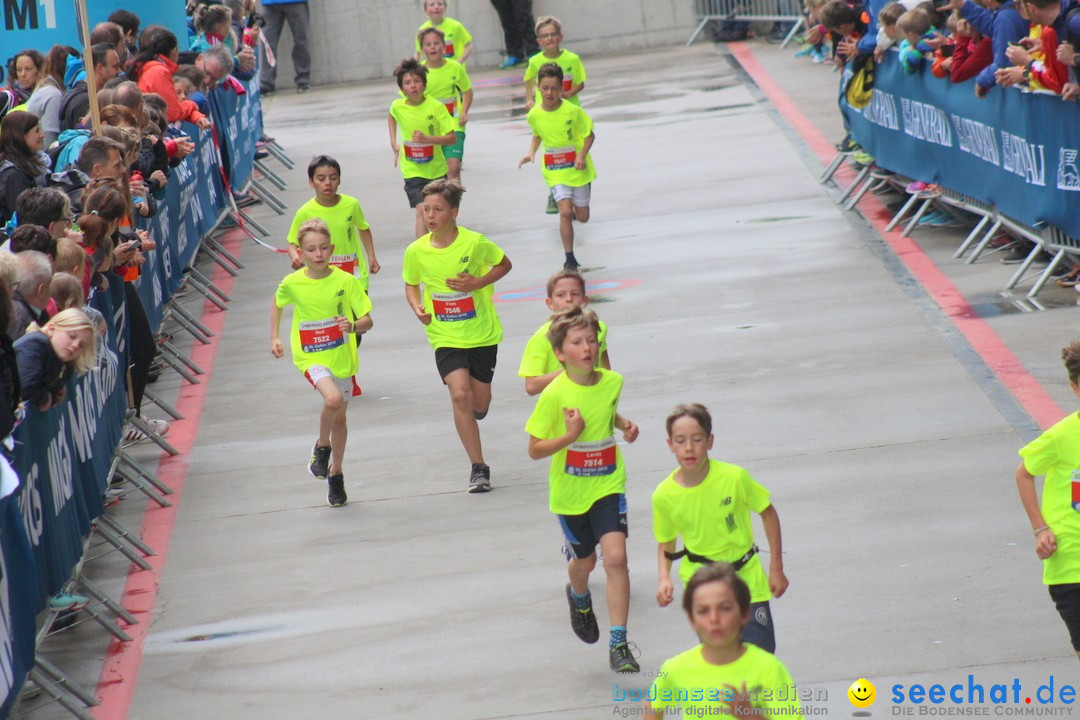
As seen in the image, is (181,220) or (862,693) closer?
(862,693)

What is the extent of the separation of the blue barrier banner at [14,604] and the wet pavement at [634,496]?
0.86m

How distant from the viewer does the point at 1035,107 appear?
12047mm

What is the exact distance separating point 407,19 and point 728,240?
16.4 meters

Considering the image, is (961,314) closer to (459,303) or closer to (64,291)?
(459,303)

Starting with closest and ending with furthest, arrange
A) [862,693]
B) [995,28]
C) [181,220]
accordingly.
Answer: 1. [862,693]
2. [995,28]
3. [181,220]

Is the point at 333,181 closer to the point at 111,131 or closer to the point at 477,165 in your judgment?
the point at 111,131

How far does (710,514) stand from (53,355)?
10.4 feet

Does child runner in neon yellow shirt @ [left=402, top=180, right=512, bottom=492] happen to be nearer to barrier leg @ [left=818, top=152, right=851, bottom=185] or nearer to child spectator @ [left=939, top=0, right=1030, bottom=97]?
child spectator @ [left=939, top=0, right=1030, bottom=97]

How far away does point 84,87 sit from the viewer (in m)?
12.9

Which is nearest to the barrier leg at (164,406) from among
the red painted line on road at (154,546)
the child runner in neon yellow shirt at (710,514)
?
the red painted line on road at (154,546)

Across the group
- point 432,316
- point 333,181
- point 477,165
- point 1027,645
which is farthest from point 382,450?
point 477,165

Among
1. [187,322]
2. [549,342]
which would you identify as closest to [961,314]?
[549,342]

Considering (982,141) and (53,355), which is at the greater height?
(53,355)

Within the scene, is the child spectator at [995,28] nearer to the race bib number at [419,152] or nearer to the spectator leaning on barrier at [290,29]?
the race bib number at [419,152]
